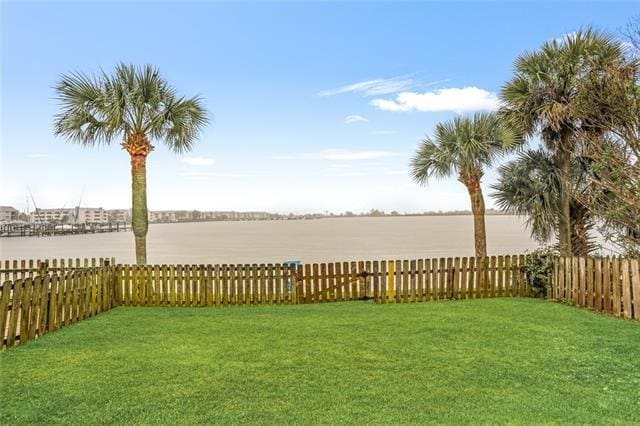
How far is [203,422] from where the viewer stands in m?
3.97

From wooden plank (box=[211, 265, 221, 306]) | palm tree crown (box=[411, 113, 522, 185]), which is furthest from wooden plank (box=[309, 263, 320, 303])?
palm tree crown (box=[411, 113, 522, 185])

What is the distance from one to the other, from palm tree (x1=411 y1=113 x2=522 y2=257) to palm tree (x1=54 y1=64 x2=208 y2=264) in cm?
809

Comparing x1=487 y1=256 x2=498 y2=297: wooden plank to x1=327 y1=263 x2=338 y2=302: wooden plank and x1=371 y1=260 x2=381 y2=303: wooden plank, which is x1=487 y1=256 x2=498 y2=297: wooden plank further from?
x1=327 y1=263 x2=338 y2=302: wooden plank

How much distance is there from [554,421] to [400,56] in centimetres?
1950

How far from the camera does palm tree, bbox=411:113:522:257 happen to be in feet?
48.2

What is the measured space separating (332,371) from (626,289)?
7144mm

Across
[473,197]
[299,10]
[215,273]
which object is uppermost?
[299,10]

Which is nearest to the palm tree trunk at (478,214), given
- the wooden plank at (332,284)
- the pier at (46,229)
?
the wooden plank at (332,284)

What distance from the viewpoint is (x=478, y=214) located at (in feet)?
49.3

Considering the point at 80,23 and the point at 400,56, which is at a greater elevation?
the point at 400,56

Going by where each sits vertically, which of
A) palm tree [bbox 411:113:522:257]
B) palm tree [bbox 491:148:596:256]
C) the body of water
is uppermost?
palm tree [bbox 411:113:522:257]

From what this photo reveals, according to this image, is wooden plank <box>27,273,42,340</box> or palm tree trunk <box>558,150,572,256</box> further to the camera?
palm tree trunk <box>558,150,572,256</box>

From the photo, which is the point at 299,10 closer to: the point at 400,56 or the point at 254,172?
the point at 400,56

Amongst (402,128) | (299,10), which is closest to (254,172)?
(402,128)
